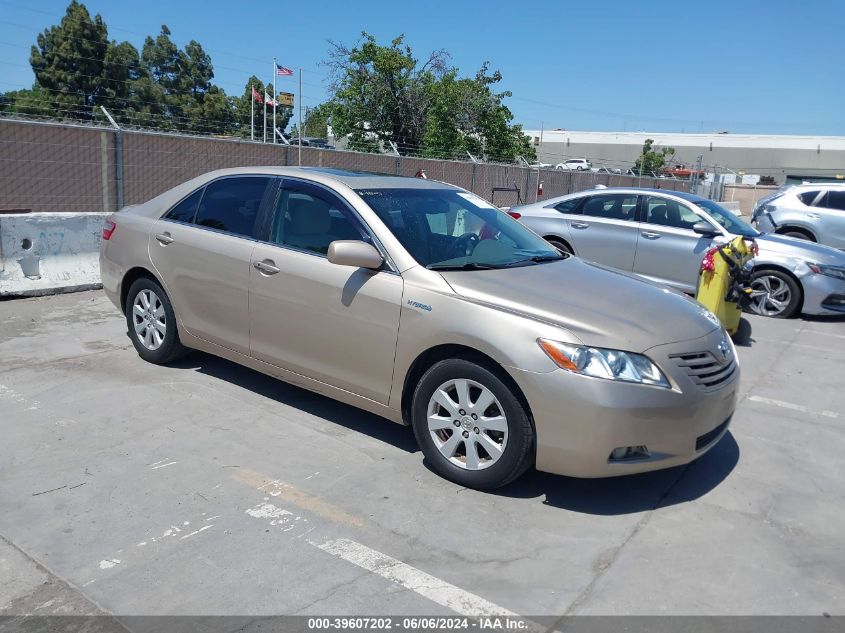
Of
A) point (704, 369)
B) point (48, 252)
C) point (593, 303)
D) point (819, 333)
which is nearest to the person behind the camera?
point (704, 369)

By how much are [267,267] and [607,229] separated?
615cm

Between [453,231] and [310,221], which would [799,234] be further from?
[310,221]

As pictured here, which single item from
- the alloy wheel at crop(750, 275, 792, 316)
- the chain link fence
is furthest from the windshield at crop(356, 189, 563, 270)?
the chain link fence

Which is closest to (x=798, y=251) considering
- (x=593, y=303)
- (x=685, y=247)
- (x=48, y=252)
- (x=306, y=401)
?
(x=685, y=247)

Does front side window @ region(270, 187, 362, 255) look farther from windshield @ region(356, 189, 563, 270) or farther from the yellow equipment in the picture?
the yellow equipment

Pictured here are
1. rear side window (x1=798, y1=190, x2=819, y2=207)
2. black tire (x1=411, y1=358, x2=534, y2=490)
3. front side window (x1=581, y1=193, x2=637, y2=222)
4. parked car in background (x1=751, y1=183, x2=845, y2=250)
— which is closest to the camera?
black tire (x1=411, y1=358, x2=534, y2=490)

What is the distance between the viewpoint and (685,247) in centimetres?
923

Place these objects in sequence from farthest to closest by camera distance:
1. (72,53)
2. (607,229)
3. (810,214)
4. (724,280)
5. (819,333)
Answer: (72,53)
(810,214)
(607,229)
(819,333)
(724,280)

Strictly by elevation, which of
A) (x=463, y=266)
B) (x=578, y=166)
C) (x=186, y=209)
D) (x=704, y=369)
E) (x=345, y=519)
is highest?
(x=578, y=166)

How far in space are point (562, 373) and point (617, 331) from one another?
0.40 meters

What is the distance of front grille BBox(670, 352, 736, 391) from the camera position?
382 centimetres

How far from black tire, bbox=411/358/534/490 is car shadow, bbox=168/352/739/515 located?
166mm

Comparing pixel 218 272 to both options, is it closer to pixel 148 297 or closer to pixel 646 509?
pixel 148 297

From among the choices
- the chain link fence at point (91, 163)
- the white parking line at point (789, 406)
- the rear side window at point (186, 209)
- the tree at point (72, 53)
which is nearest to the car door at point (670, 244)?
the white parking line at point (789, 406)
